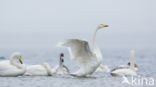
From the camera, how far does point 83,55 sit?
15.8 metres

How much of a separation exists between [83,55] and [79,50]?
0.26 metres

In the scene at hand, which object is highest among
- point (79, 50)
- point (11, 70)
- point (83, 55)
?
point (79, 50)

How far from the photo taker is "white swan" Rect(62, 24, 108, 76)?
605 inches

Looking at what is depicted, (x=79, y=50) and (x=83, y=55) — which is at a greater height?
(x=79, y=50)

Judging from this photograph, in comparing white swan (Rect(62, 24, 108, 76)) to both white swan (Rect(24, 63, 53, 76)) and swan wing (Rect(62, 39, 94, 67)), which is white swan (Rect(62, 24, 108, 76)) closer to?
swan wing (Rect(62, 39, 94, 67))

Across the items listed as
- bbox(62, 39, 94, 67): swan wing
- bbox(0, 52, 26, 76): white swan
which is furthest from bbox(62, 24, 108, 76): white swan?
bbox(0, 52, 26, 76): white swan

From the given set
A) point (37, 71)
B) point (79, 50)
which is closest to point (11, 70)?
Result: point (37, 71)

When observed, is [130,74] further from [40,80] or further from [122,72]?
[40,80]

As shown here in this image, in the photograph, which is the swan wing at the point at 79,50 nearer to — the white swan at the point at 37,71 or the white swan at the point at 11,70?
the white swan at the point at 11,70

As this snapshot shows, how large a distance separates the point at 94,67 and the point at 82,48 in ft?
2.66

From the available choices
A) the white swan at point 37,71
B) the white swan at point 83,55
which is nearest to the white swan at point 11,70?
the white swan at point 37,71

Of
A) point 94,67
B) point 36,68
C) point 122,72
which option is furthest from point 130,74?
point 36,68

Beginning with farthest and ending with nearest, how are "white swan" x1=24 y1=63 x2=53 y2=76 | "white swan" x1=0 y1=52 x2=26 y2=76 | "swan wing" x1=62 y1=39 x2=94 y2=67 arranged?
"white swan" x1=24 y1=63 x2=53 y2=76
"white swan" x1=0 y1=52 x2=26 y2=76
"swan wing" x1=62 y1=39 x2=94 y2=67

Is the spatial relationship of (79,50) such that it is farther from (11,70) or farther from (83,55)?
(11,70)
